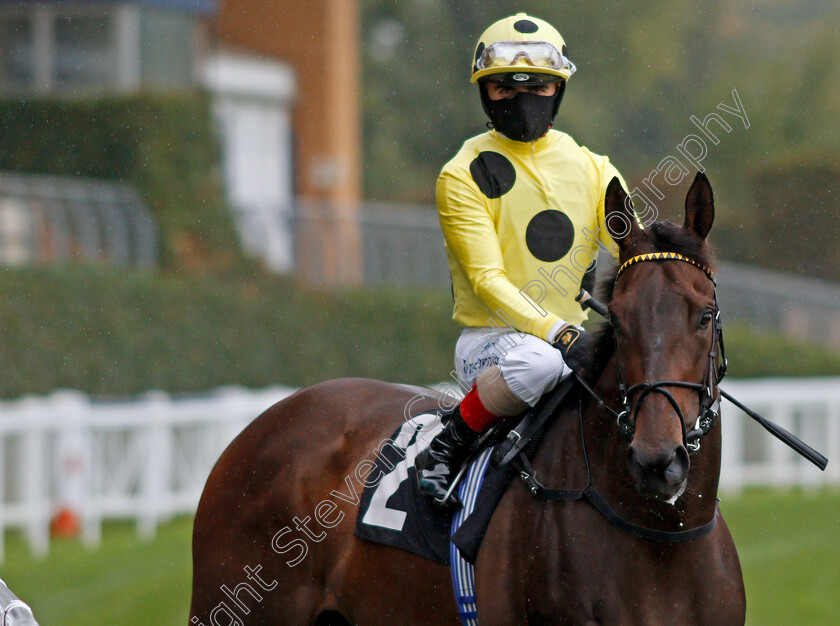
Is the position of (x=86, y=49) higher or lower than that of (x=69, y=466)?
higher

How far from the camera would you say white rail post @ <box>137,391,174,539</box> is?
927 cm

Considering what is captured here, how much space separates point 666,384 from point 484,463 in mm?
877

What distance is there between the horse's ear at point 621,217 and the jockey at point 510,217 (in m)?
0.38

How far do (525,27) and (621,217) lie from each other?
0.89m

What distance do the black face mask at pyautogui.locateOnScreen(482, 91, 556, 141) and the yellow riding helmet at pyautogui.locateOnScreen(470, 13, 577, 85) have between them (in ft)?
0.19

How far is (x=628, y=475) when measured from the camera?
3400mm

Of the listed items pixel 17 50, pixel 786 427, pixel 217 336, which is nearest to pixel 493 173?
pixel 786 427

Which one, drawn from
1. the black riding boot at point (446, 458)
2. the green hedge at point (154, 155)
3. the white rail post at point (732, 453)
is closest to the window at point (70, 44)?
the green hedge at point (154, 155)

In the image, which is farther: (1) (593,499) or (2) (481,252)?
(2) (481,252)

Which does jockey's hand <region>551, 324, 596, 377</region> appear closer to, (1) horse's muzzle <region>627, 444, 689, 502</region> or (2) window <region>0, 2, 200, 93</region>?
(1) horse's muzzle <region>627, 444, 689, 502</region>

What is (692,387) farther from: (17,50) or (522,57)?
(17,50)

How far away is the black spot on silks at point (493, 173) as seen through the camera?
3.96 m

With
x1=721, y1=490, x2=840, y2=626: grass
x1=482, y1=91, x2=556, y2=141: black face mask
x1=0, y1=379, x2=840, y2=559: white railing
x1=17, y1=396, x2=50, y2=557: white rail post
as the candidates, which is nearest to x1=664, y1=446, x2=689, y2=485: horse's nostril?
x1=482, y1=91, x2=556, y2=141: black face mask

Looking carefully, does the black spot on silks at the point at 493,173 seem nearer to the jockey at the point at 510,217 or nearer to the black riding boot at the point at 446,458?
the jockey at the point at 510,217
